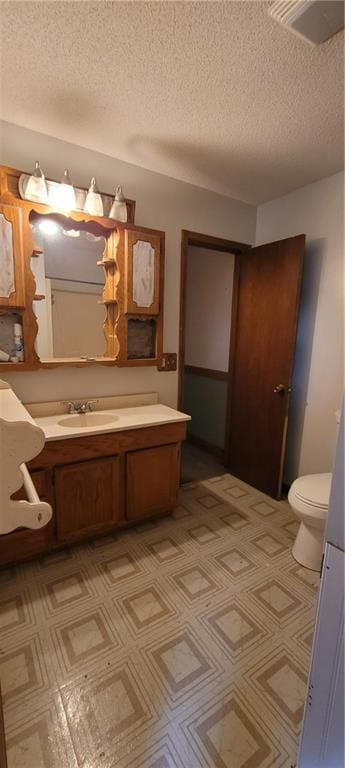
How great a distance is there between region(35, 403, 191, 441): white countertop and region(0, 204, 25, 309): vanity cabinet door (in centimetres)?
67

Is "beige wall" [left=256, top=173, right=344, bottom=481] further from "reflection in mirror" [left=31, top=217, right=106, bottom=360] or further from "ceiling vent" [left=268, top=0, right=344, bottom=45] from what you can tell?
"reflection in mirror" [left=31, top=217, right=106, bottom=360]

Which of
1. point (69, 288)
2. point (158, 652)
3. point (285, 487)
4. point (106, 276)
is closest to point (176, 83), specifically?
point (106, 276)

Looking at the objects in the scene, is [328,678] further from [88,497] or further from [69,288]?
[69,288]

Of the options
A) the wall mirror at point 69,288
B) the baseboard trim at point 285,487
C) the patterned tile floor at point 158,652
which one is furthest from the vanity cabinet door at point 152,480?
the baseboard trim at point 285,487

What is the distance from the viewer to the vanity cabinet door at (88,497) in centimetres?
175

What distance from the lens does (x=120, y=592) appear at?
1.59 metres

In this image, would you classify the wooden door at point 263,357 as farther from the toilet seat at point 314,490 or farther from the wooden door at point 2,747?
the wooden door at point 2,747

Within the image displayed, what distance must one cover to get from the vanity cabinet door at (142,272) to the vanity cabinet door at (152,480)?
2.96ft

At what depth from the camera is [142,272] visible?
2061mm

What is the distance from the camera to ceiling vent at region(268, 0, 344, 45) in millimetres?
977

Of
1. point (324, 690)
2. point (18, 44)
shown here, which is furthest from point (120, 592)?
point (18, 44)

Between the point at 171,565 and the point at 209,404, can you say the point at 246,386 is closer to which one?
the point at 209,404

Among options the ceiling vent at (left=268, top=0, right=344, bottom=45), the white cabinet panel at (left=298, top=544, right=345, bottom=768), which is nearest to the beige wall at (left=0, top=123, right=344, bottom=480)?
the ceiling vent at (left=268, top=0, right=344, bottom=45)

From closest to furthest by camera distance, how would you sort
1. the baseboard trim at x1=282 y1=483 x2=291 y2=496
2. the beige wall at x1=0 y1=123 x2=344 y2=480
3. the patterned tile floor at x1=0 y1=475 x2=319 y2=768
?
1. the patterned tile floor at x1=0 y1=475 x2=319 y2=768
2. the beige wall at x1=0 y1=123 x2=344 y2=480
3. the baseboard trim at x1=282 y1=483 x2=291 y2=496
